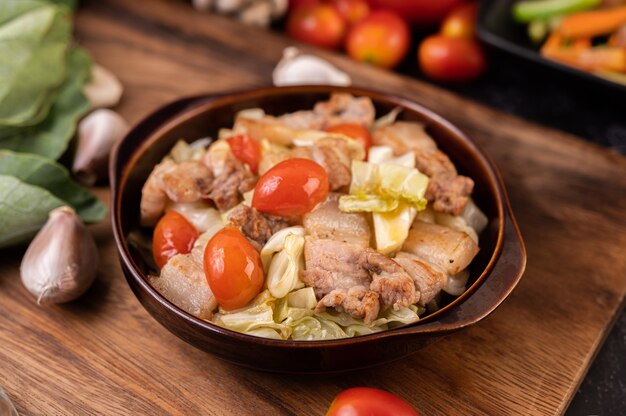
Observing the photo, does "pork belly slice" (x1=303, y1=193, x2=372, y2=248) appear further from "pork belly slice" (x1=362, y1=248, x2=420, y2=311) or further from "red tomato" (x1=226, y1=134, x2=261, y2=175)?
"red tomato" (x1=226, y1=134, x2=261, y2=175)

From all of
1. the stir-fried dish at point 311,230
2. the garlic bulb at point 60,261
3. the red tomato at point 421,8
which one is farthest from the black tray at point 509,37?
the garlic bulb at point 60,261

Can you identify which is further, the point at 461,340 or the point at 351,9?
the point at 351,9

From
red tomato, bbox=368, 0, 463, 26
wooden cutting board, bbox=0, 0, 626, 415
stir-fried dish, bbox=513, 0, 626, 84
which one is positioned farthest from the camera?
red tomato, bbox=368, 0, 463, 26

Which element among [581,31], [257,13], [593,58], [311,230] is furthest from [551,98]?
[311,230]

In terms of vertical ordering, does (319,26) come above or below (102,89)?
above

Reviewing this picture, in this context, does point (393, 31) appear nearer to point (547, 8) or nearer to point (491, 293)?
point (547, 8)

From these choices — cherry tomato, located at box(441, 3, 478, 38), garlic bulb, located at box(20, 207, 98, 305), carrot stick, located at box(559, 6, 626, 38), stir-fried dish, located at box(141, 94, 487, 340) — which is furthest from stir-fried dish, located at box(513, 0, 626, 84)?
garlic bulb, located at box(20, 207, 98, 305)

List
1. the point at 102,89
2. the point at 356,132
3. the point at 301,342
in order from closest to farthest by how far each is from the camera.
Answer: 1. the point at 301,342
2. the point at 356,132
3. the point at 102,89
